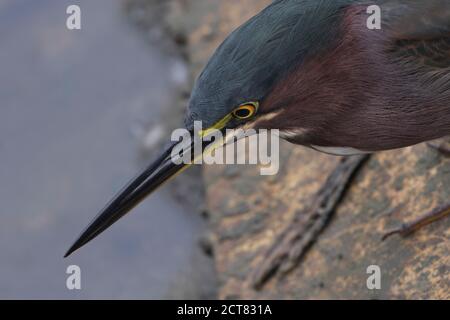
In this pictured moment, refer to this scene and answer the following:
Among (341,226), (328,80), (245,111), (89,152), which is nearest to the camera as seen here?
(245,111)

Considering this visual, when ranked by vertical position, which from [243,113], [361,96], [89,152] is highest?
[89,152]

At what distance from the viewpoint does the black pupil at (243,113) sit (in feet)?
12.4

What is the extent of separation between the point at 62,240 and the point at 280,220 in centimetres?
169

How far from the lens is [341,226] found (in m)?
4.80

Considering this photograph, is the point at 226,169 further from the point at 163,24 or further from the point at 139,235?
the point at 163,24

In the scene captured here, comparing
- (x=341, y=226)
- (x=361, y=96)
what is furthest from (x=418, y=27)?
(x=341, y=226)

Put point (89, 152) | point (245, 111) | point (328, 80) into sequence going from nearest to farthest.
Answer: point (245, 111)
point (328, 80)
point (89, 152)

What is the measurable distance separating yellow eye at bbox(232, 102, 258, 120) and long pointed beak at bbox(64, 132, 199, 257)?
30cm

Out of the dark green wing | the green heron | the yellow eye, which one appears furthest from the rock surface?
the yellow eye

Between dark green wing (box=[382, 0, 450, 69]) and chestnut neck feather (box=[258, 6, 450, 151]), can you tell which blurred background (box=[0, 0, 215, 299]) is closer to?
chestnut neck feather (box=[258, 6, 450, 151])

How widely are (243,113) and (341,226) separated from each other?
1233 mm

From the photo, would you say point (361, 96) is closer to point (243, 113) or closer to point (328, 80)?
point (328, 80)

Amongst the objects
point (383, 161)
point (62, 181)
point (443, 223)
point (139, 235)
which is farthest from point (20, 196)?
point (443, 223)

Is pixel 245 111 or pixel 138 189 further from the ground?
pixel 245 111
